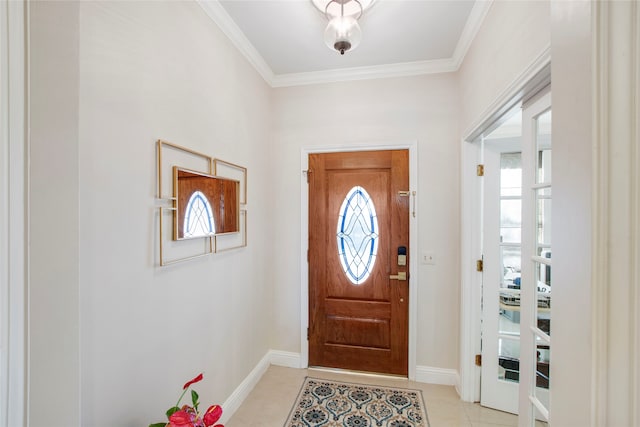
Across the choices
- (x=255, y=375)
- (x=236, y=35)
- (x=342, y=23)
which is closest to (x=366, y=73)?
(x=342, y=23)

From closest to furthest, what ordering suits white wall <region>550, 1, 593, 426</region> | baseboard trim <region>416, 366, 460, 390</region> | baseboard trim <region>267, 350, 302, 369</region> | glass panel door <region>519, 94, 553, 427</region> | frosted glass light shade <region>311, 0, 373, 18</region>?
white wall <region>550, 1, 593, 426</region> < glass panel door <region>519, 94, 553, 427</region> < frosted glass light shade <region>311, 0, 373, 18</region> < baseboard trim <region>416, 366, 460, 390</region> < baseboard trim <region>267, 350, 302, 369</region>

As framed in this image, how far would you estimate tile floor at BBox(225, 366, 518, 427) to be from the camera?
1.94m

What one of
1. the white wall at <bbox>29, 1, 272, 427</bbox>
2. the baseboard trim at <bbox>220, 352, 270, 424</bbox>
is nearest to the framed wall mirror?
the white wall at <bbox>29, 1, 272, 427</bbox>

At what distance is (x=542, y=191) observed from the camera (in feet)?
4.38

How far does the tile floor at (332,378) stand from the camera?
1938mm

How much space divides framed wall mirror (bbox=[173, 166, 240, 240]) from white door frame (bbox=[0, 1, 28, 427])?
0.85 metres

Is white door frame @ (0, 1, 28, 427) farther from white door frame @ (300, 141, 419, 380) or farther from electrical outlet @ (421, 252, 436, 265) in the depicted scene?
electrical outlet @ (421, 252, 436, 265)

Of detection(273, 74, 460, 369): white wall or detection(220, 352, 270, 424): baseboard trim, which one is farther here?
detection(273, 74, 460, 369): white wall

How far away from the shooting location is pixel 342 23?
1566 millimetres

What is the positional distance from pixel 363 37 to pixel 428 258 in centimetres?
183

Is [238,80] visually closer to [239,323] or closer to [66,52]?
[66,52]

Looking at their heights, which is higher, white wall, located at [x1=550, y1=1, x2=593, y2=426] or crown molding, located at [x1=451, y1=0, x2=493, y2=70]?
crown molding, located at [x1=451, y1=0, x2=493, y2=70]

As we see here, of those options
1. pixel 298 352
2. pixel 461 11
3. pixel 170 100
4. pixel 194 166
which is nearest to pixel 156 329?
pixel 194 166

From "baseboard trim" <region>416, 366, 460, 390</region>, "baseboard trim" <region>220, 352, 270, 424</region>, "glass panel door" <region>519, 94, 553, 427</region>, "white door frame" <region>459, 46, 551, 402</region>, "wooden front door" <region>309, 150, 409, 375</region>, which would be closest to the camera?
"glass panel door" <region>519, 94, 553, 427</region>
